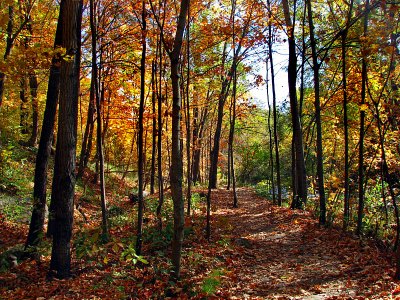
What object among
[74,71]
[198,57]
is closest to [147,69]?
[198,57]

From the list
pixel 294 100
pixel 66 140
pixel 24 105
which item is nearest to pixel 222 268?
pixel 66 140

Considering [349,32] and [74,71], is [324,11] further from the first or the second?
[74,71]

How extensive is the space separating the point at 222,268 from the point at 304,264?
1.91 meters

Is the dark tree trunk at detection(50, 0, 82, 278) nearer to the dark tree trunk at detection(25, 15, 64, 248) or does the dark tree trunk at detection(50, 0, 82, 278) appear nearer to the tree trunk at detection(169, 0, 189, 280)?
the dark tree trunk at detection(25, 15, 64, 248)

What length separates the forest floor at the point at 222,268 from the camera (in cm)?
577

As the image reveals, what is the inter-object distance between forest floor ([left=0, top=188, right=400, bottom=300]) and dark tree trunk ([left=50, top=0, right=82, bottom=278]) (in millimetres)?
483

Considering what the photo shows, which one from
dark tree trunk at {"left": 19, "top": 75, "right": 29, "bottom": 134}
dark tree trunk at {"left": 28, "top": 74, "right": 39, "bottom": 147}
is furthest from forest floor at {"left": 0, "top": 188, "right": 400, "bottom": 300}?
dark tree trunk at {"left": 28, "top": 74, "right": 39, "bottom": 147}

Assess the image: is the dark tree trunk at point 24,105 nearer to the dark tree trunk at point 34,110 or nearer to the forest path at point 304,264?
the dark tree trunk at point 34,110

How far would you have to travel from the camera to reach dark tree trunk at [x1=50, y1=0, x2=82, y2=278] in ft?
20.7

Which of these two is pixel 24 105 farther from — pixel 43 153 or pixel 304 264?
pixel 304 264

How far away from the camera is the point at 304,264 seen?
7.43 meters

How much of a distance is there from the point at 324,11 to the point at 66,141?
11504mm

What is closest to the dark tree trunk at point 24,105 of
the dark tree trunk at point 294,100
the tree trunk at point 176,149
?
the dark tree trunk at point 294,100

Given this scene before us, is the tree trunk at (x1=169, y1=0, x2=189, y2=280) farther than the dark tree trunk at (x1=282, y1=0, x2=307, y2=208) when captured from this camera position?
Result: No
